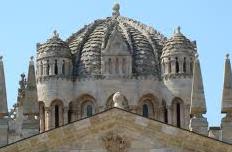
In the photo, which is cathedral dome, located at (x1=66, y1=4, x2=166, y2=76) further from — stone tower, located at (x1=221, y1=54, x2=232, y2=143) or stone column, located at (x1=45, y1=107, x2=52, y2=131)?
stone tower, located at (x1=221, y1=54, x2=232, y2=143)

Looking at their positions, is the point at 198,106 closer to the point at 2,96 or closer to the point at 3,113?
the point at 2,96

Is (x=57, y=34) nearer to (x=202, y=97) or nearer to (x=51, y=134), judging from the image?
(x=202, y=97)

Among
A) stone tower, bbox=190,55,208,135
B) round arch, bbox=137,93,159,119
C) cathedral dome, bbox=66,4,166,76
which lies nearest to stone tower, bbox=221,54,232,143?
stone tower, bbox=190,55,208,135

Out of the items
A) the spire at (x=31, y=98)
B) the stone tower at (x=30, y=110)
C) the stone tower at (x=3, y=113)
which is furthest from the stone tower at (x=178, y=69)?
the stone tower at (x=3, y=113)

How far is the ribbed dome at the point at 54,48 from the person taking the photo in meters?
78.6

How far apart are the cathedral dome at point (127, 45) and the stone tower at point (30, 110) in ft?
59.4

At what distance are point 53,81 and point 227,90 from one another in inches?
969

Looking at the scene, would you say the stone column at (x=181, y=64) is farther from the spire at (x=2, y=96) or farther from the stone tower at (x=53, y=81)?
the spire at (x=2, y=96)

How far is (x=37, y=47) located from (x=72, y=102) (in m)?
4.97

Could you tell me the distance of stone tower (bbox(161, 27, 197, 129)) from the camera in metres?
78.3

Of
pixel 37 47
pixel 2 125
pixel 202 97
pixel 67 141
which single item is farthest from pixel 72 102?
pixel 67 141

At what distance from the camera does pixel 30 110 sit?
5719cm

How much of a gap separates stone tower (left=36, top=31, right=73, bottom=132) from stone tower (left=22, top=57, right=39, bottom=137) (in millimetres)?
16452

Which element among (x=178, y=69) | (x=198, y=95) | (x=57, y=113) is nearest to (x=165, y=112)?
(x=178, y=69)
